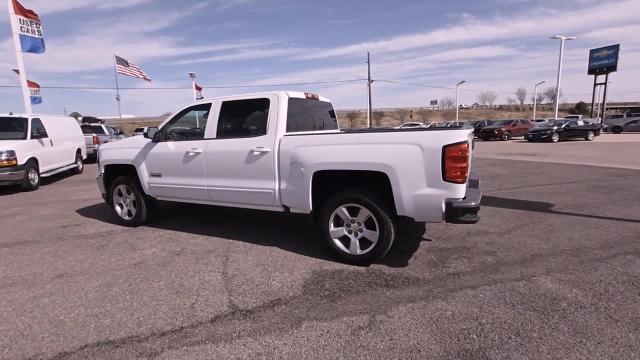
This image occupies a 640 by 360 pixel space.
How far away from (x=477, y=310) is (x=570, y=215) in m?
4.10

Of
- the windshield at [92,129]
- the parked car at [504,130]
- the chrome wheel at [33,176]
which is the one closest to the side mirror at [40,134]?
Answer: the chrome wheel at [33,176]

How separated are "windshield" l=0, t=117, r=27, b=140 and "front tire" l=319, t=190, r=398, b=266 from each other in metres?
9.56

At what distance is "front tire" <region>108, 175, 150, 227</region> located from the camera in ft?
19.4

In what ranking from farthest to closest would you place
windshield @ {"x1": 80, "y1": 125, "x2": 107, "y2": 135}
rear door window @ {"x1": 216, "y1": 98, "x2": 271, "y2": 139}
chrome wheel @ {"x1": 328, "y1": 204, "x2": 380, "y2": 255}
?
windshield @ {"x1": 80, "y1": 125, "x2": 107, "y2": 135} → rear door window @ {"x1": 216, "y1": 98, "x2": 271, "y2": 139} → chrome wheel @ {"x1": 328, "y1": 204, "x2": 380, "y2": 255}

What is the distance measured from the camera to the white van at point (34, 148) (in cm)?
927

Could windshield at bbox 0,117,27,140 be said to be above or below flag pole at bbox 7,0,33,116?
below

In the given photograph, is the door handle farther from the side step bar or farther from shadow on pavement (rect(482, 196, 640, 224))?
the side step bar

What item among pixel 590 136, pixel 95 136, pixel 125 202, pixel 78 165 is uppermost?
pixel 95 136

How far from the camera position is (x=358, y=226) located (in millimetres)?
4273

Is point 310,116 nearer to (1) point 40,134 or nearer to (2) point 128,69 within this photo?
(1) point 40,134

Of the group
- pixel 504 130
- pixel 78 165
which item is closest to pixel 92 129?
pixel 78 165

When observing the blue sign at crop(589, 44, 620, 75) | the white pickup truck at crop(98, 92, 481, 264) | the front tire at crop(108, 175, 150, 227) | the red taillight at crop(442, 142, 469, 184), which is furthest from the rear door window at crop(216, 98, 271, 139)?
the blue sign at crop(589, 44, 620, 75)

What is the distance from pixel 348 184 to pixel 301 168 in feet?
1.86

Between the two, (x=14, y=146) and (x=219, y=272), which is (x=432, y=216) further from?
(x=14, y=146)
